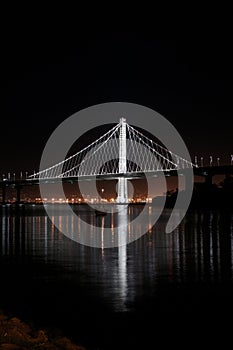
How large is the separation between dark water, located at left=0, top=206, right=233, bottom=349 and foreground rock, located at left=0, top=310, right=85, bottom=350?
37 cm

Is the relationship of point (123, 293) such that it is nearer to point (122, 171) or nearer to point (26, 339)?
point (26, 339)

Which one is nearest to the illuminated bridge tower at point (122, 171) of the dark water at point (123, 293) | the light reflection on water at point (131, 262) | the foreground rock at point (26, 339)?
the light reflection on water at point (131, 262)

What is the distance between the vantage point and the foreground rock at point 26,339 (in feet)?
17.1

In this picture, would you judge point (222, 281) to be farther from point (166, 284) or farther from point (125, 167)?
point (125, 167)

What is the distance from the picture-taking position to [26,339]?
5.41 metres

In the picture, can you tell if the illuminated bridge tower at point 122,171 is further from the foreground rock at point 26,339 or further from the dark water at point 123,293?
the foreground rock at point 26,339

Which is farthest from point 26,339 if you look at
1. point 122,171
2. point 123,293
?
point 122,171

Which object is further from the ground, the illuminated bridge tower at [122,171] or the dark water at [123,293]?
the illuminated bridge tower at [122,171]

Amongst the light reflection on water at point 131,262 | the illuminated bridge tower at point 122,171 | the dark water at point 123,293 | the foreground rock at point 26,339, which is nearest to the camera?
the foreground rock at point 26,339

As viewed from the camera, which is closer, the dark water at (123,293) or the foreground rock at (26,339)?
the foreground rock at (26,339)

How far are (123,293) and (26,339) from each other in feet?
10.6

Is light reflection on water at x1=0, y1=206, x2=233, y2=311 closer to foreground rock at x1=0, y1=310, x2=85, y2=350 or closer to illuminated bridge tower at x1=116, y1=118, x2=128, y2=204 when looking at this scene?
foreground rock at x1=0, y1=310, x2=85, y2=350

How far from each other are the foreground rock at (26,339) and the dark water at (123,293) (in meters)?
0.37

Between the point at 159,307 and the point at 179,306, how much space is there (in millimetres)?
286
